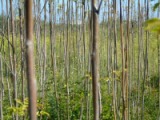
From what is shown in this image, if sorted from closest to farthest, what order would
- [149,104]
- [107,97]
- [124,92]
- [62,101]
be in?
1. [124,92]
2. [62,101]
3. [107,97]
4. [149,104]

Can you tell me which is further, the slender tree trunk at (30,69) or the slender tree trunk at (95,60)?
the slender tree trunk at (95,60)

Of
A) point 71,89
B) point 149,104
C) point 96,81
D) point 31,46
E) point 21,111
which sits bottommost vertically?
point 149,104

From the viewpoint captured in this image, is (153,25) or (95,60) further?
(95,60)

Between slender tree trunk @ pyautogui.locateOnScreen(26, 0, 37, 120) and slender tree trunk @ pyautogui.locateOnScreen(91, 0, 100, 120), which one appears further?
slender tree trunk @ pyautogui.locateOnScreen(91, 0, 100, 120)

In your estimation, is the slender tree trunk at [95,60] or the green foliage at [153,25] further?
the slender tree trunk at [95,60]

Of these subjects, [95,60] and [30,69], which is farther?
[95,60]

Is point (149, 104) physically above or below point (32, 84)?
below

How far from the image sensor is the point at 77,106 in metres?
4.77

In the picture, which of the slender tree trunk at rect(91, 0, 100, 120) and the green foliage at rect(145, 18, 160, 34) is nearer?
the green foliage at rect(145, 18, 160, 34)

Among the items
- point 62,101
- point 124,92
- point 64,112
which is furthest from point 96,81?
point 62,101

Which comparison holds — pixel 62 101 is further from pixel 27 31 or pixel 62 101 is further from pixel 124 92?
pixel 27 31

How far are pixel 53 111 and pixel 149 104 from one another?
1968 mm

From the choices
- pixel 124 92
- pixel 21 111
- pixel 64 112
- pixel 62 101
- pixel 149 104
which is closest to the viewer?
pixel 124 92

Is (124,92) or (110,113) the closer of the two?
(124,92)
